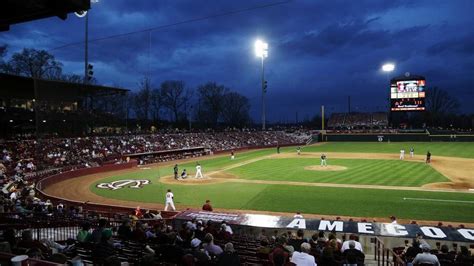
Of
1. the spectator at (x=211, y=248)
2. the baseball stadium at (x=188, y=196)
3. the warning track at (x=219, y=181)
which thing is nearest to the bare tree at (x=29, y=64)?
the baseball stadium at (x=188, y=196)

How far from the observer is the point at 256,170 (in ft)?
126

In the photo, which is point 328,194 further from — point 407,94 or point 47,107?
point 407,94

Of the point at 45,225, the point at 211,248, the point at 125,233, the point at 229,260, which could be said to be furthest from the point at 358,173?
the point at 229,260

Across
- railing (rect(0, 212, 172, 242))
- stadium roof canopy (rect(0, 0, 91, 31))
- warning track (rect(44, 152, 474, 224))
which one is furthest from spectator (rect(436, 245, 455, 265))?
railing (rect(0, 212, 172, 242))

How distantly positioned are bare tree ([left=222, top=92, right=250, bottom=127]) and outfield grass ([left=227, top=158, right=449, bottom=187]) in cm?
7073

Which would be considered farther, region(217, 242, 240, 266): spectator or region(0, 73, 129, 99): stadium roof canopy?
region(0, 73, 129, 99): stadium roof canopy

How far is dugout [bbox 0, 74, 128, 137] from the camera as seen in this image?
3241 centimetres

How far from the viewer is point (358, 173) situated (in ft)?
113

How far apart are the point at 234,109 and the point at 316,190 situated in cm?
8973

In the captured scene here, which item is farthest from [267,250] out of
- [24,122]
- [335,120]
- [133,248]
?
[335,120]

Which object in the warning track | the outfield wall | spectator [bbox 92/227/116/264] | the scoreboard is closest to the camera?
spectator [bbox 92/227/116/264]

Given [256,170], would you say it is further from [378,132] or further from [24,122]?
[378,132]

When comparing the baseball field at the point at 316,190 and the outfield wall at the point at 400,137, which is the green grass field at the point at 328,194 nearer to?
the baseball field at the point at 316,190

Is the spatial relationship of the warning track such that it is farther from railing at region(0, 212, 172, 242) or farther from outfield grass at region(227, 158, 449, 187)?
railing at region(0, 212, 172, 242)
